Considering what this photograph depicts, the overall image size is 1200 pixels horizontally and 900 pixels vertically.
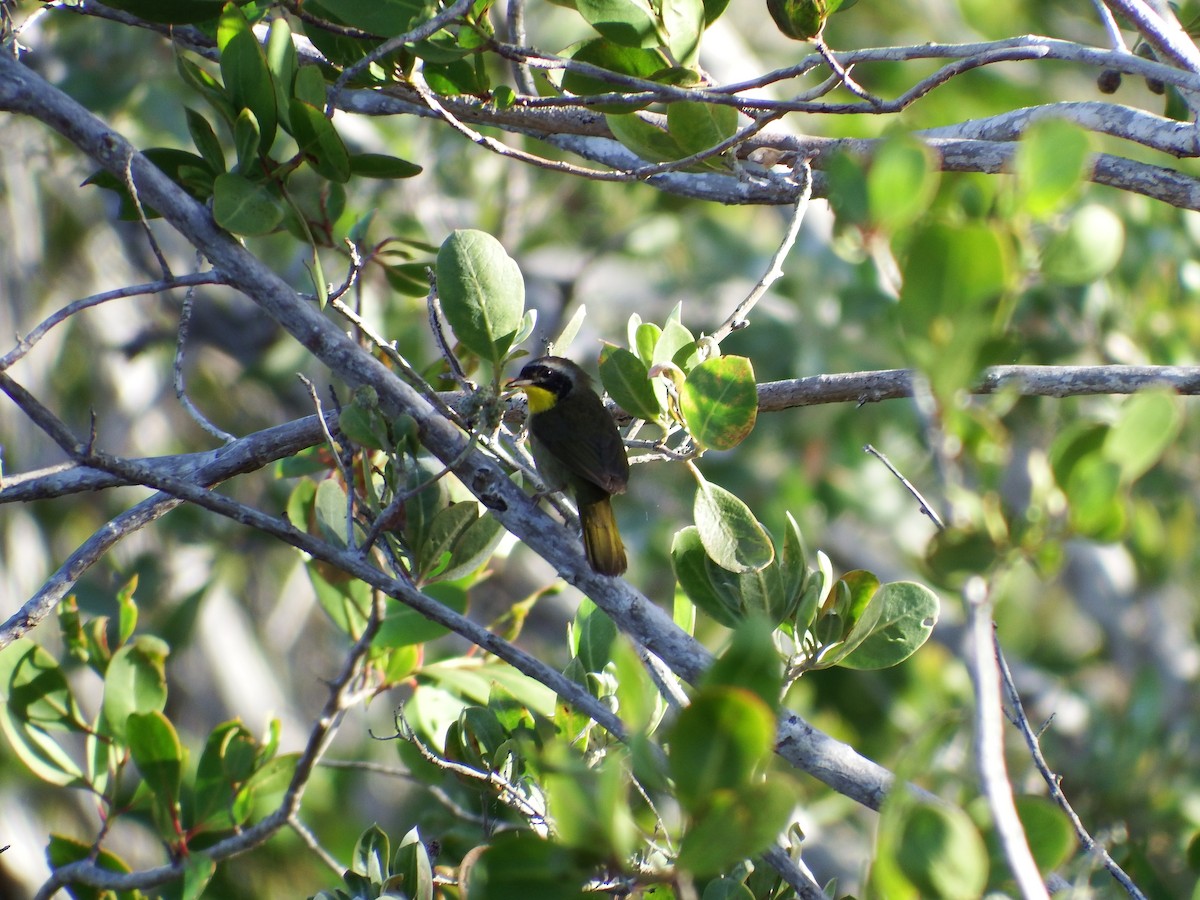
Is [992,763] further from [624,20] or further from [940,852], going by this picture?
[624,20]

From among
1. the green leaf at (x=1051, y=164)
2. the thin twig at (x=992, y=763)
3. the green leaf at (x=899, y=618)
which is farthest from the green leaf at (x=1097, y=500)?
the green leaf at (x=899, y=618)

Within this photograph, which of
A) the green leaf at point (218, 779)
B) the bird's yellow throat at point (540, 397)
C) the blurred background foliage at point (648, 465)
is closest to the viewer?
the green leaf at point (218, 779)

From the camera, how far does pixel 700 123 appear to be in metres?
1.85

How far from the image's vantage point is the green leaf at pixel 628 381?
5.61 feet

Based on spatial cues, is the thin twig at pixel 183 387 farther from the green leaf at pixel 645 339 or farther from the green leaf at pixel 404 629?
the green leaf at pixel 645 339

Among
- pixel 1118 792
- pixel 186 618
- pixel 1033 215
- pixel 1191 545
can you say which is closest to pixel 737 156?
pixel 1033 215

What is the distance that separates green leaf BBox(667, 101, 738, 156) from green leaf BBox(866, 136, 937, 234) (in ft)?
2.85

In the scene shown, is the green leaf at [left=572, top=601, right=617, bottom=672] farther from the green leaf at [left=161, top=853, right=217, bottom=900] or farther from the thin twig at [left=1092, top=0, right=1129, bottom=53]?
the thin twig at [left=1092, top=0, right=1129, bottom=53]

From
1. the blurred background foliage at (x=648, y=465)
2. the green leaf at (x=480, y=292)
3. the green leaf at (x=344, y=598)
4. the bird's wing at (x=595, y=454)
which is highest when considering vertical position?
the green leaf at (x=480, y=292)

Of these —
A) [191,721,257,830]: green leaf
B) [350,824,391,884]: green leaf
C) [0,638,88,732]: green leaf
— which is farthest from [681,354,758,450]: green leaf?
[0,638,88,732]: green leaf

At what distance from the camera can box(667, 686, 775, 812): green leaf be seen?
100cm

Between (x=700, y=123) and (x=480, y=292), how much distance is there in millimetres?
513

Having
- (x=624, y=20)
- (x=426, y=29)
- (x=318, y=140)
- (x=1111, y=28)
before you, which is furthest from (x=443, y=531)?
(x=1111, y=28)

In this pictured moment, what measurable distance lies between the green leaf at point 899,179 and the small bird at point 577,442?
50.8 inches
